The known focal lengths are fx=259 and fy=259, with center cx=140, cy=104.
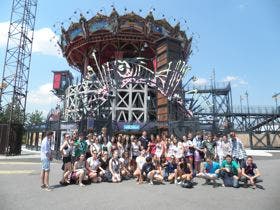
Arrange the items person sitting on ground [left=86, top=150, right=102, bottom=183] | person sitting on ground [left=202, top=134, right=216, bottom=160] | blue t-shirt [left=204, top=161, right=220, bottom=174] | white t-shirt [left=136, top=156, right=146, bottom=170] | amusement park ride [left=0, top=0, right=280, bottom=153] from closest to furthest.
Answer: person sitting on ground [left=86, top=150, right=102, bottom=183] → blue t-shirt [left=204, top=161, right=220, bottom=174] → white t-shirt [left=136, top=156, right=146, bottom=170] → person sitting on ground [left=202, top=134, right=216, bottom=160] → amusement park ride [left=0, top=0, right=280, bottom=153]

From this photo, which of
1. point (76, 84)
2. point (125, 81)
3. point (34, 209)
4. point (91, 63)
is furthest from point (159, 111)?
point (34, 209)

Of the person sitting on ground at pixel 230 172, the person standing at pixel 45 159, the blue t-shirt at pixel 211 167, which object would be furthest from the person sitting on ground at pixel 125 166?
the person sitting on ground at pixel 230 172

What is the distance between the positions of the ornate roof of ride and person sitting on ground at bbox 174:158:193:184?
31734mm

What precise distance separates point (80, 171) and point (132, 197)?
116 inches

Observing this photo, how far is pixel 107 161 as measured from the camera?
37.7ft

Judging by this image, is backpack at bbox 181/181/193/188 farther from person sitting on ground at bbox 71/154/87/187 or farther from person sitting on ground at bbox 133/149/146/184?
person sitting on ground at bbox 71/154/87/187

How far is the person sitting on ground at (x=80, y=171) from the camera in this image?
10094 mm

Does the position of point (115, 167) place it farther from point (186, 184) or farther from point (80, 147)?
point (186, 184)

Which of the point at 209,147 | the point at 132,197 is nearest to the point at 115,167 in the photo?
the point at 132,197

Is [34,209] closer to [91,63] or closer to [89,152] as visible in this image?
[89,152]

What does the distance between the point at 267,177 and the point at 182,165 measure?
15.3ft

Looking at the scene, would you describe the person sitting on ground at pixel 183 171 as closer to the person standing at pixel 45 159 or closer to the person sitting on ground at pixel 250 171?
the person sitting on ground at pixel 250 171

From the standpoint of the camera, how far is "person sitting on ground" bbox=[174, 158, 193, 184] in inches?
399

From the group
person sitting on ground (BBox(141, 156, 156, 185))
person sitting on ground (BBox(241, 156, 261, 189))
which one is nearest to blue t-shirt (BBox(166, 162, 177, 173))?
person sitting on ground (BBox(141, 156, 156, 185))
